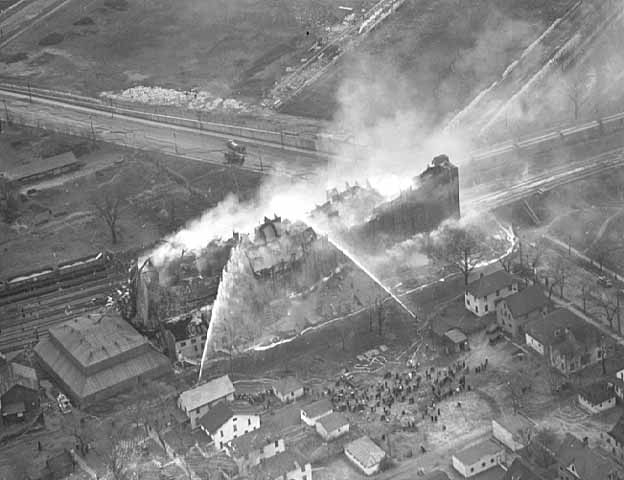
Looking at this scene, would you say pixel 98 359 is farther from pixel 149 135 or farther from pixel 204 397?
pixel 149 135

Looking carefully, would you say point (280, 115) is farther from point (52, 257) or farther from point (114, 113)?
point (52, 257)

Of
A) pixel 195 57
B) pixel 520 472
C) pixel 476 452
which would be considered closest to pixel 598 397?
pixel 476 452

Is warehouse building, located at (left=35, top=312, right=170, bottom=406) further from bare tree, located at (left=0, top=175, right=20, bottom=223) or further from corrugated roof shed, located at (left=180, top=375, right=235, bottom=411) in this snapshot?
bare tree, located at (left=0, top=175, right=20, bottom=223)

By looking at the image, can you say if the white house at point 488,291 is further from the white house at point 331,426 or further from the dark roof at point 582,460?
the dark roof at point 582,460

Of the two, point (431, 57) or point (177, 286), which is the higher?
point (177, 286)

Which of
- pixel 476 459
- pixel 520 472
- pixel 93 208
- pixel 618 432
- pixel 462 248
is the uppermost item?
pixel 520 472

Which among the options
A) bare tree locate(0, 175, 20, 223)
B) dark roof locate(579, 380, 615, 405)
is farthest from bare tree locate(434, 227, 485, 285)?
bare tree locate(0, 175, 20, 223)

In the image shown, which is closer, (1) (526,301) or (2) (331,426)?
(2) (331,426)
